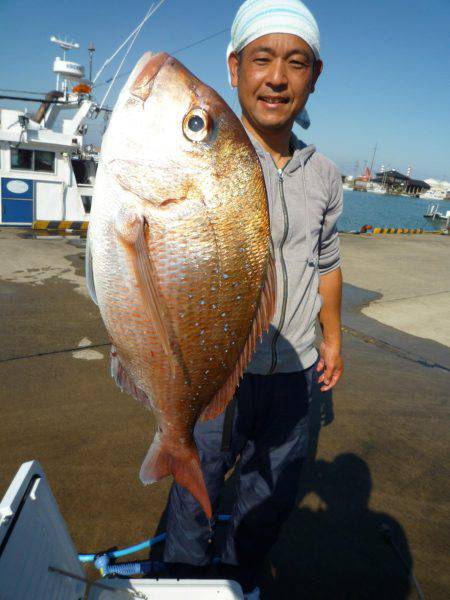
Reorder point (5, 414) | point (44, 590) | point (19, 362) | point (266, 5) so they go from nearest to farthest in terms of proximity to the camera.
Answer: point (44, 590) → point (266, 5) → point (5, 414) → point (19, 362)

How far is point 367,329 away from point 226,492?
12.1ft

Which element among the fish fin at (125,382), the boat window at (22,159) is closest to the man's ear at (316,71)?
the fish fin at (125,382)

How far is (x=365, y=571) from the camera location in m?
2.07

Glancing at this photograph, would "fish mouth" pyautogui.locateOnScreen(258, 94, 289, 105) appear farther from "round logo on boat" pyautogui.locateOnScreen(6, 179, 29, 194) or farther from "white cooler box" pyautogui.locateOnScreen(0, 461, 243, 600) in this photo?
"round logo on boat" pyautogui.locateOnScreen(6, 179, 29, 194)

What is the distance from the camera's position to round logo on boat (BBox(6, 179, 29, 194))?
11913 mm

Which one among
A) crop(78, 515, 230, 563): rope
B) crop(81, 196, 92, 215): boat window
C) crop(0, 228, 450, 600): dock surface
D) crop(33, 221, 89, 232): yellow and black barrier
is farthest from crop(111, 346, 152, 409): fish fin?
crop(81, 196, 92, 215): boat window

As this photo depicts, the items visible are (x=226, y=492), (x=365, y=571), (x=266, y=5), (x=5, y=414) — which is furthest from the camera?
(x=5, y=414)

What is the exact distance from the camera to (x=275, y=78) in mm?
1464

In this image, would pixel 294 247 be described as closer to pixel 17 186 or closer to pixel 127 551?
pixel 127 551

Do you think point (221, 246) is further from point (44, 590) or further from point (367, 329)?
point (367, 329)

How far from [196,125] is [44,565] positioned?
145cm

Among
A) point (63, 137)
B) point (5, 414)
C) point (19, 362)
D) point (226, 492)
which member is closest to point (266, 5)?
point (226, 492)

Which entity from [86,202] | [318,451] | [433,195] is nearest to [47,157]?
[86,202]

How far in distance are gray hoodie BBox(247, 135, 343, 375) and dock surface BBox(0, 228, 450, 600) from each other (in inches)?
45.6
